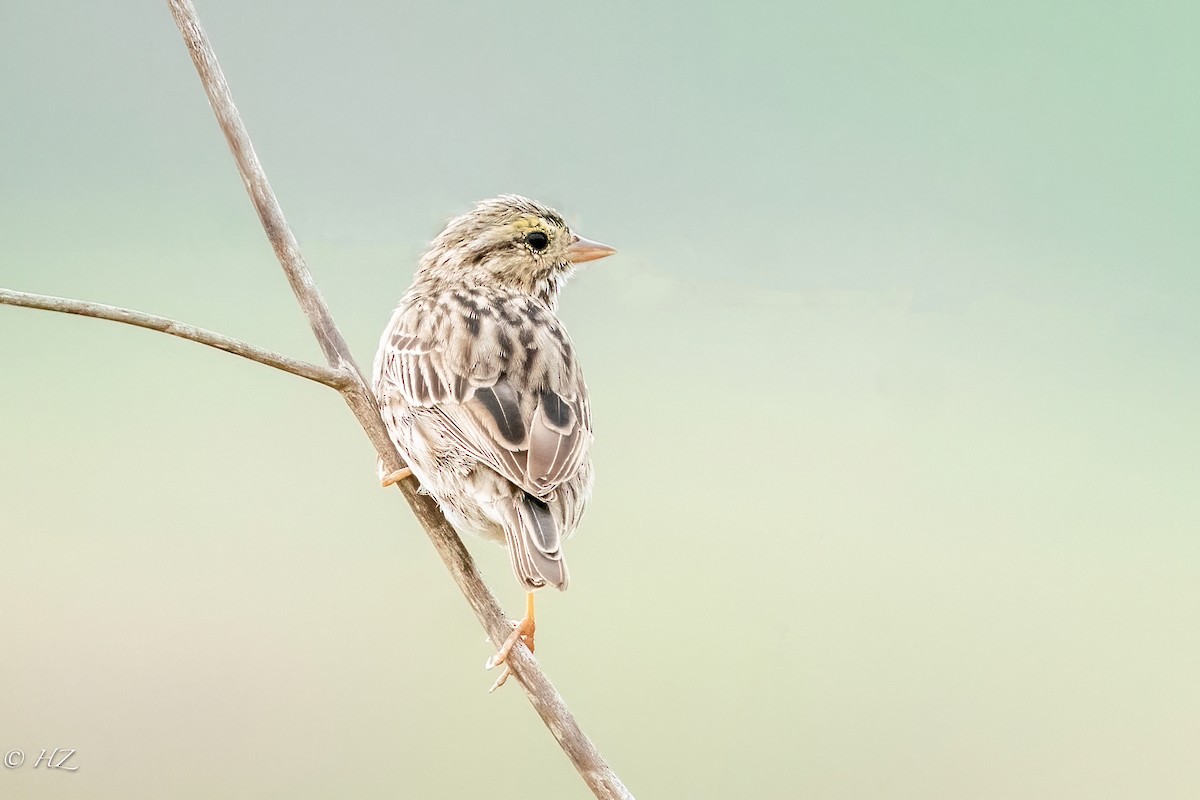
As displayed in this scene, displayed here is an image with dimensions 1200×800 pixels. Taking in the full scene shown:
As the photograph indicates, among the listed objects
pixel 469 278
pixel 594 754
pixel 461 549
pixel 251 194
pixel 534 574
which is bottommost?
pixel 594 754

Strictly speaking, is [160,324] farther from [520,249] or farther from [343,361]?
[520,249]

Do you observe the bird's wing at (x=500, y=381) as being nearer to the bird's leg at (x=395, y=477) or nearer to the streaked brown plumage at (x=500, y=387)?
the streaked brown plumage at (x=500, y=387)

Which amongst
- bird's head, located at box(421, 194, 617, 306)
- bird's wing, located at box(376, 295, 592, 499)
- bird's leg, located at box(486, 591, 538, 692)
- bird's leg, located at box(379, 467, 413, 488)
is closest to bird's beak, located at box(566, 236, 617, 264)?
bird's head, located at box(421, 194, 617, 306)

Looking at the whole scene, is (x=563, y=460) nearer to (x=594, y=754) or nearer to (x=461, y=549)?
(x=461, y=549)

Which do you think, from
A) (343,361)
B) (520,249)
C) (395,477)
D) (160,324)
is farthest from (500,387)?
(160,324)

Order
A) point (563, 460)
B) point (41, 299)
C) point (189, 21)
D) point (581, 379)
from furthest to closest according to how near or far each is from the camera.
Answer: point (581, 379), point (563, 460), point (189, 21), point (41, 299)

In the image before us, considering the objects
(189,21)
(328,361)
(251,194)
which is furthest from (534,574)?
(189,21)

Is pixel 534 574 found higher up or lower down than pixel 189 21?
lower down
